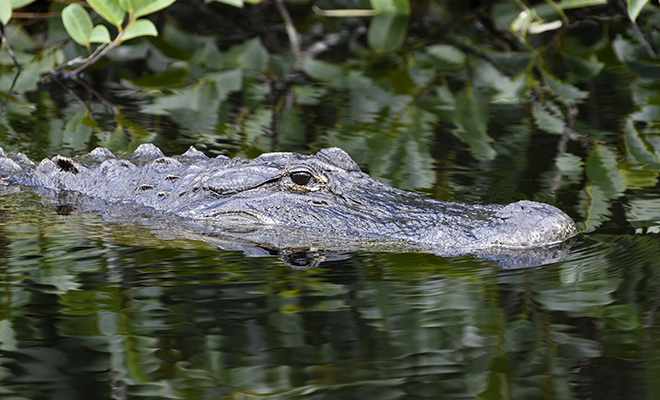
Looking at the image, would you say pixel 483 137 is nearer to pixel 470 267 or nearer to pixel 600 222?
pixel 600 222

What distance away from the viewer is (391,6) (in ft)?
37.1

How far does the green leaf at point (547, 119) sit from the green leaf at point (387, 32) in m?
3.51

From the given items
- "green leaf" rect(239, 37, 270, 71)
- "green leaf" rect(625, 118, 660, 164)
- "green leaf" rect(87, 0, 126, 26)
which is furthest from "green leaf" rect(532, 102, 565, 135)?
"green leaf" rect(87, 0, 126, 26)

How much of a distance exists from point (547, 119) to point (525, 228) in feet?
12.4

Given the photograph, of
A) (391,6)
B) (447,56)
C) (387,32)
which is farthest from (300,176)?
(387,32)

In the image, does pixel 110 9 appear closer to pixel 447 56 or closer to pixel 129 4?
pixel 129 4

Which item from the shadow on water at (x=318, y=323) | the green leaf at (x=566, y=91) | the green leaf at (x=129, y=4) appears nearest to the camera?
the shadow on water at (x=318, y=323)

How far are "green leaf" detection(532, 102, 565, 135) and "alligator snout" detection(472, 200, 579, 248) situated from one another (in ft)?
10.0

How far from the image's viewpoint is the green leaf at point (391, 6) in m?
10.6

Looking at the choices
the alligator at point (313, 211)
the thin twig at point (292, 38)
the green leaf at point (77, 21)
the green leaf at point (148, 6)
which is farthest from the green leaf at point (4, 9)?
the thin twig at point (292, 38)

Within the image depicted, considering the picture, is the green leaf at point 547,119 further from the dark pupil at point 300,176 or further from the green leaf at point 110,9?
the green leaf at point 110,9

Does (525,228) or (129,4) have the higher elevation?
(129,4)

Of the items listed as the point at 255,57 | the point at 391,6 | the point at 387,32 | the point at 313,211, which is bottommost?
the point at 313,211

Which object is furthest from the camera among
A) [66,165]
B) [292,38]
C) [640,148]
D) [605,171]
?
[292,38]
